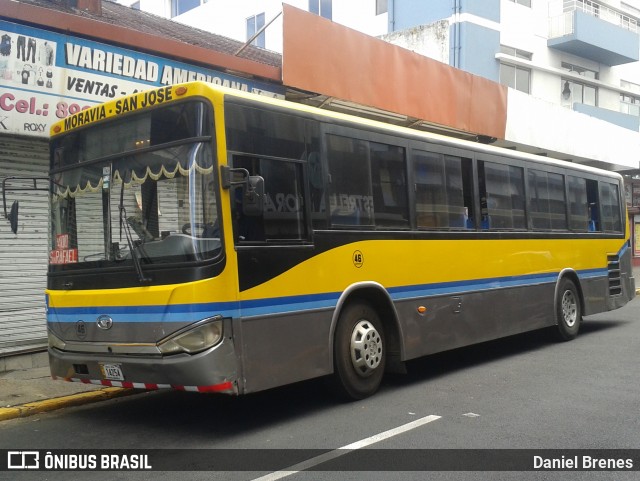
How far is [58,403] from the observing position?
7.28 meters

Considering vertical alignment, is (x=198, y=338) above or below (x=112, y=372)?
above

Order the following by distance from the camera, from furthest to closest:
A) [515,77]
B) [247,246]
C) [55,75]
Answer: [515,77], [55,75], [247,246]

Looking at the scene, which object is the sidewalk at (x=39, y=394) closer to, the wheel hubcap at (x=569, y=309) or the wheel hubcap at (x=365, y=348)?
the wheel hubcap at (x=365, y=348)

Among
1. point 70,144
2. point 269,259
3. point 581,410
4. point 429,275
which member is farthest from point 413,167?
point 70,144

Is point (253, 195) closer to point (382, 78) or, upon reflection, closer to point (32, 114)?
point (32, 114)

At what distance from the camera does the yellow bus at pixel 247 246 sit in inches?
225

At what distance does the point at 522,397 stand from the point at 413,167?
2.90 metres

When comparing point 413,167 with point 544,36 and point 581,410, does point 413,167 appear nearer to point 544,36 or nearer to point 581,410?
point 581,410

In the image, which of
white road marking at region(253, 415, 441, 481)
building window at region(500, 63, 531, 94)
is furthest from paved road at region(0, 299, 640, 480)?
building window at region(500, 63, 531, 94)

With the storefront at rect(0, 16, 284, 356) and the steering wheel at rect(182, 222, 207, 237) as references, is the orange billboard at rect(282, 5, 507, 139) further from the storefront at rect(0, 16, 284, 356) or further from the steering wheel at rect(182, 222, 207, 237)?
the steering wheel at rect(182, 222, 207, 237)

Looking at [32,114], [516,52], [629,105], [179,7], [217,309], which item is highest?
[179,7]

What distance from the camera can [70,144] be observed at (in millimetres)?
6703

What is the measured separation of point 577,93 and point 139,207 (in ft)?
81.5

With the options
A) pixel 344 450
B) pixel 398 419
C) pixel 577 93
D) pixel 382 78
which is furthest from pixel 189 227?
pixel 577 93
